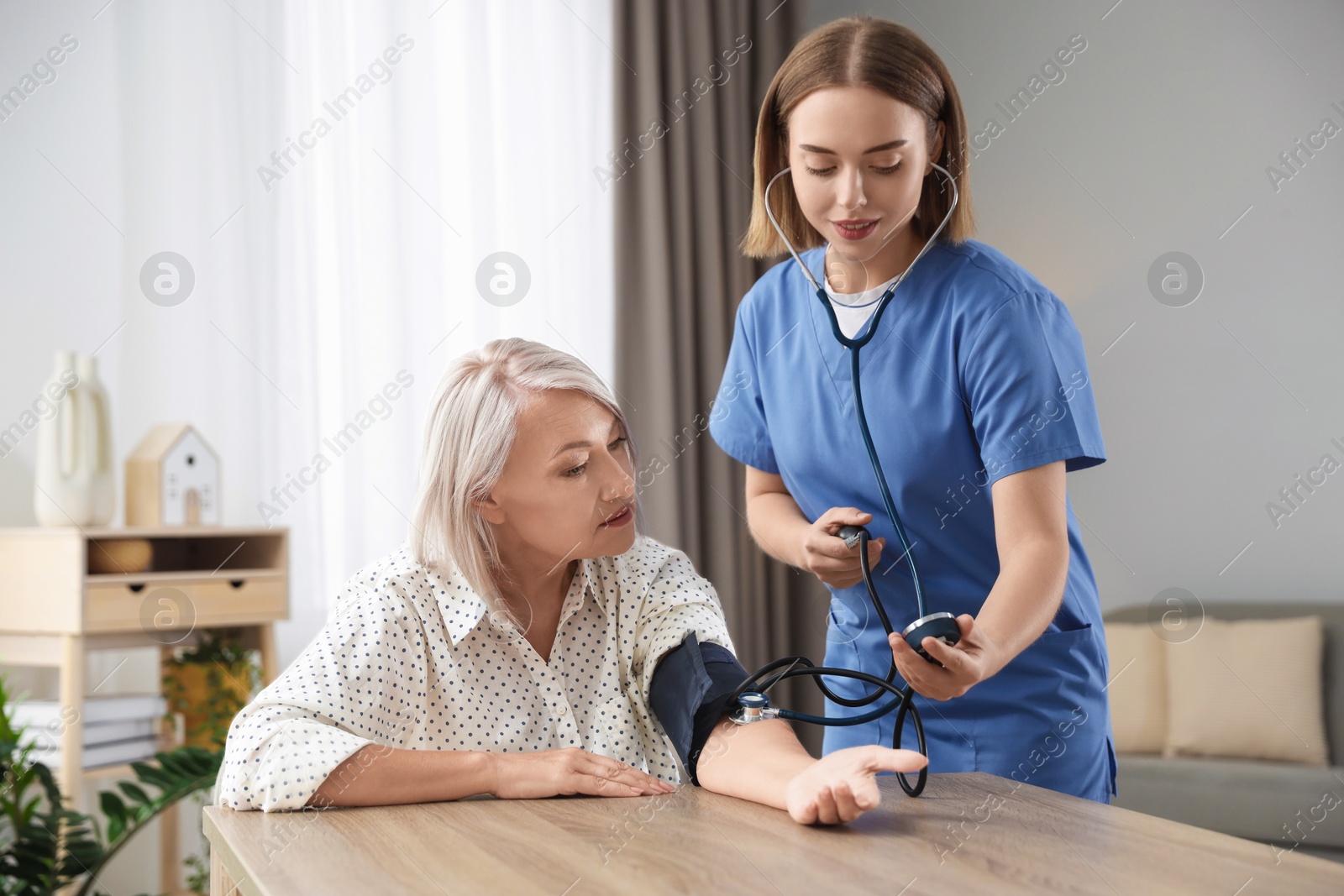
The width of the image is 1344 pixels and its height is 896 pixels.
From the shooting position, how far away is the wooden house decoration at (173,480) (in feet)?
7.56

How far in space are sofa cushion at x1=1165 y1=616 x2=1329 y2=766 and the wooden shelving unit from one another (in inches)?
84.6

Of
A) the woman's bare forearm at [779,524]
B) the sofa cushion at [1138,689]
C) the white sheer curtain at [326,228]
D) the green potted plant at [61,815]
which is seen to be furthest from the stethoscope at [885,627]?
the sofa cushion at [1138,689]

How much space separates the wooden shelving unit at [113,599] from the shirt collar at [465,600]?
1.20 meters

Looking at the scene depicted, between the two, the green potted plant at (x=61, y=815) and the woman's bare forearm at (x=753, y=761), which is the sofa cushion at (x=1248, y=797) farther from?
the green potted plant at (x=61, y=815)

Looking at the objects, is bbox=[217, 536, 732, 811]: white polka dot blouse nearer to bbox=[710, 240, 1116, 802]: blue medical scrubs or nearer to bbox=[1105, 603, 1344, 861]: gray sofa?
bbox=[710, 240, 1116, 802]: blue medical scrubs

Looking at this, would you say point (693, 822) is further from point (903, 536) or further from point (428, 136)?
point (428, 136)

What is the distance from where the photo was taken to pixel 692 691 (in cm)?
113

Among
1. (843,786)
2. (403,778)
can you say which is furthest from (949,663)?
(403,778)

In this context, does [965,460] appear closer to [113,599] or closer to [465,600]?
[465,600]

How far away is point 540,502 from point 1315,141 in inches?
89.0

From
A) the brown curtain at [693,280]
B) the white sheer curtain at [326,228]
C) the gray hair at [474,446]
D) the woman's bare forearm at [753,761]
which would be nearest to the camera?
the woman's bare forearm at [753,761]

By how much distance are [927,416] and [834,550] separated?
0.19 meters

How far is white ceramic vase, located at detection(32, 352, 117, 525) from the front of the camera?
219 cm

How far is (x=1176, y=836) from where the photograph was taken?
0.81 metres
